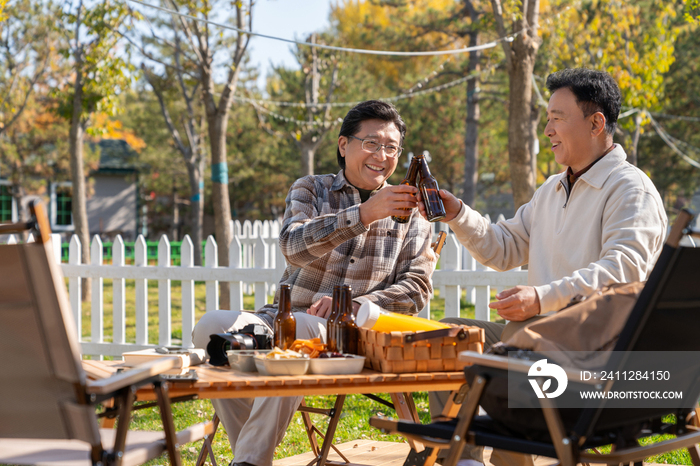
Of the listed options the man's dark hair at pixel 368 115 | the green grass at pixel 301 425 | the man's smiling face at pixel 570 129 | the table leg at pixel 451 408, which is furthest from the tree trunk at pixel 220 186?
the table leg at pixel 451 408

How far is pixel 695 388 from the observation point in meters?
2.06

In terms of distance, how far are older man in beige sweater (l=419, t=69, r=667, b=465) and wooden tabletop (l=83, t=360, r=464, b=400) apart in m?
0.50

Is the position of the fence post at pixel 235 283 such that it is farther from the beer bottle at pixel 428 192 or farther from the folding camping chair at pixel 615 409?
the folding camping chair at pixel 615 409

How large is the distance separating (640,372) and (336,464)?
1.62m

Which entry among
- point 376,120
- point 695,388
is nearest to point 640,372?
point 695,388

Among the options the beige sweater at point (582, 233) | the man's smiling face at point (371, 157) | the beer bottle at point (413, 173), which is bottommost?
the beige sweater at point (582, 233)

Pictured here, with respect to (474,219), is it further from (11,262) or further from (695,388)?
(11,262)

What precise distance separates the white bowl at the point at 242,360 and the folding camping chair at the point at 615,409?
0.44m

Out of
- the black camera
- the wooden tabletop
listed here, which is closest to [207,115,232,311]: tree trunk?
the black camera

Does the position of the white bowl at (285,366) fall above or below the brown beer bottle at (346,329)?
below

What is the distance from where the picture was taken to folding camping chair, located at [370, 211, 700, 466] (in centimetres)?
172

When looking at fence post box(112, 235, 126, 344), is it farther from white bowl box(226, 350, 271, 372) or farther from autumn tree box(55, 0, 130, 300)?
white bowl box(226, 350, 271, 372)

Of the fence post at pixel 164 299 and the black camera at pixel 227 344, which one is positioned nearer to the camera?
the black camera at pixel 227 344

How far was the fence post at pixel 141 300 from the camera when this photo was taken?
6.41 meters
